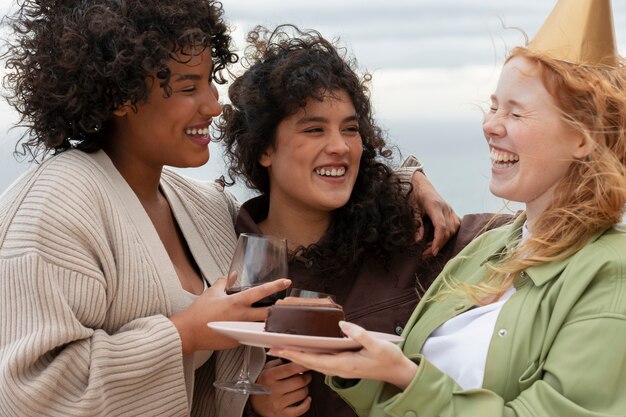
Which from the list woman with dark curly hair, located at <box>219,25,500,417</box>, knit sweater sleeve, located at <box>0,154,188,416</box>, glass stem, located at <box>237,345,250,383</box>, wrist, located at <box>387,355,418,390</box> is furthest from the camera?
woman with dark curly hair, located at <box>219,25,500,417</box>

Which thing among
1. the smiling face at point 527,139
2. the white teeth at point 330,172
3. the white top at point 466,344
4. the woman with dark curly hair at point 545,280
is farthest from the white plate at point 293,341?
the white teeth at point 330,172

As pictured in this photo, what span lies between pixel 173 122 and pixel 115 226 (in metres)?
0.40

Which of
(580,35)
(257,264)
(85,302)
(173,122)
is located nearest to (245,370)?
(257,264)

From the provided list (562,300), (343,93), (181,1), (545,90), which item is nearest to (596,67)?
(545,90)

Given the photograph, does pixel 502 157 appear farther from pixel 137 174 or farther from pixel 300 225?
pixel 137 174

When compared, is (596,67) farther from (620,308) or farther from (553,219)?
(620,308)

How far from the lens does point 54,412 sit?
2.73 metres

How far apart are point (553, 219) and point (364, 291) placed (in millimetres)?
943

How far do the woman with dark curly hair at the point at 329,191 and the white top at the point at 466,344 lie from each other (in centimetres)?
58

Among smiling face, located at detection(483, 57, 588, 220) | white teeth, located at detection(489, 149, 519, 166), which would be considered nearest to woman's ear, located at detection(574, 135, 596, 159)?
smiling face, located at detection(483, 57, 588, 220)

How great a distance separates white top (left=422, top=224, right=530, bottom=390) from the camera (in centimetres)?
247

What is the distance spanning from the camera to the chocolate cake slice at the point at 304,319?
95.6 inches

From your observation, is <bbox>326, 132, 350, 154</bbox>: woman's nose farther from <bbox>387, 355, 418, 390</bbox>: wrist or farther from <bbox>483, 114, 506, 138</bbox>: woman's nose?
<bbox>387, 355, 418, 390</bbox>: wrist

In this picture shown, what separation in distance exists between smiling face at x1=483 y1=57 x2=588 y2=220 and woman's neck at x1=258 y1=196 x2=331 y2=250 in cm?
98
